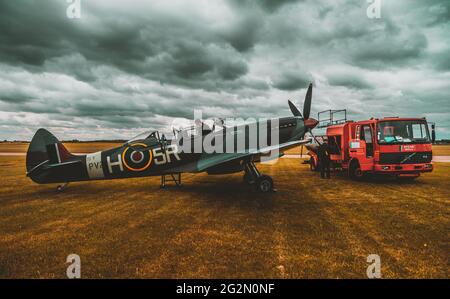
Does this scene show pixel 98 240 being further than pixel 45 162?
No

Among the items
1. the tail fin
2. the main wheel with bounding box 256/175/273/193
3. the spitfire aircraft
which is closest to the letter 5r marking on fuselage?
the spitfire aircraft

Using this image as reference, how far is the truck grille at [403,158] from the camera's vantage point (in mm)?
10305

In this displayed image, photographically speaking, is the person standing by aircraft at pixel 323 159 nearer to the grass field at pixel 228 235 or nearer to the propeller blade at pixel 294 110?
the propeller blade at pixel 294 110

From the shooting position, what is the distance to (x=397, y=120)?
35.2ft

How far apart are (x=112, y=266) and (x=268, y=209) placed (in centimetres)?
408

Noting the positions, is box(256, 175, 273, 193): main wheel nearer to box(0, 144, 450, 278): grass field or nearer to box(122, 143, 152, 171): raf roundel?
box(0, 144, 450, 278): grass field

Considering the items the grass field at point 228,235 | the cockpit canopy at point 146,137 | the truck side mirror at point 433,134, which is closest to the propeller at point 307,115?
the grass field at point 228,235

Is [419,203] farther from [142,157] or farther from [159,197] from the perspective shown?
[142,157]

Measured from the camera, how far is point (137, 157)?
882cm

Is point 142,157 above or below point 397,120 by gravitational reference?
below

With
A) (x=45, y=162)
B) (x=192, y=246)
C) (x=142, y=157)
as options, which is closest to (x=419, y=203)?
(x=192, y=246)

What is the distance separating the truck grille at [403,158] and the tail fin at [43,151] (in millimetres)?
12401

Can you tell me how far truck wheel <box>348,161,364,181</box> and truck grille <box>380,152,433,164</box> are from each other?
1.30 metres

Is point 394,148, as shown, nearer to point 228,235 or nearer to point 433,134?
point 433,134
